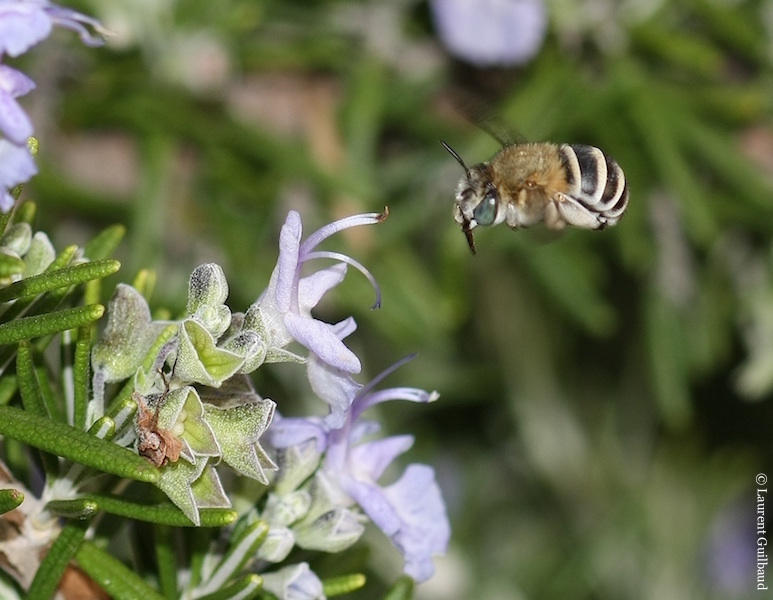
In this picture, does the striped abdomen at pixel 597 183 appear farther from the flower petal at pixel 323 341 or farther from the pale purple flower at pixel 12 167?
the pale purple flower at pixel 12 167

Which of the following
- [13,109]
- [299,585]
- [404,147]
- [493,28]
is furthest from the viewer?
[404,147]

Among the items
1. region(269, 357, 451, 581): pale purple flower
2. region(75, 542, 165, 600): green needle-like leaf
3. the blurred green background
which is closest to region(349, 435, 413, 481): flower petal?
region(269, 357, 451, 581): pale purple flower

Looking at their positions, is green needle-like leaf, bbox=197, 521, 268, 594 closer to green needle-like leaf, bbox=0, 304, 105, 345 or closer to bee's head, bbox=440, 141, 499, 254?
green needle-like leaf, bbox=0, 304, 105, 345

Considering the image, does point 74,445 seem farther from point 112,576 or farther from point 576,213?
point 576,213

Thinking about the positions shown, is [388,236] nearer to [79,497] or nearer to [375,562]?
[375,562]

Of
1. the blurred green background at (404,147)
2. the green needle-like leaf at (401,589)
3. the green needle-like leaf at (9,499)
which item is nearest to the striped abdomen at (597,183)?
the blurred green background at (404,147)

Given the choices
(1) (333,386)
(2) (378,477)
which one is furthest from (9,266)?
(2) (378,477)

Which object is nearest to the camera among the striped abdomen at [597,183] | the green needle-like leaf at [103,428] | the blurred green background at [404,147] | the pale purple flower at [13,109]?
the pale purple flower at [13,109]
